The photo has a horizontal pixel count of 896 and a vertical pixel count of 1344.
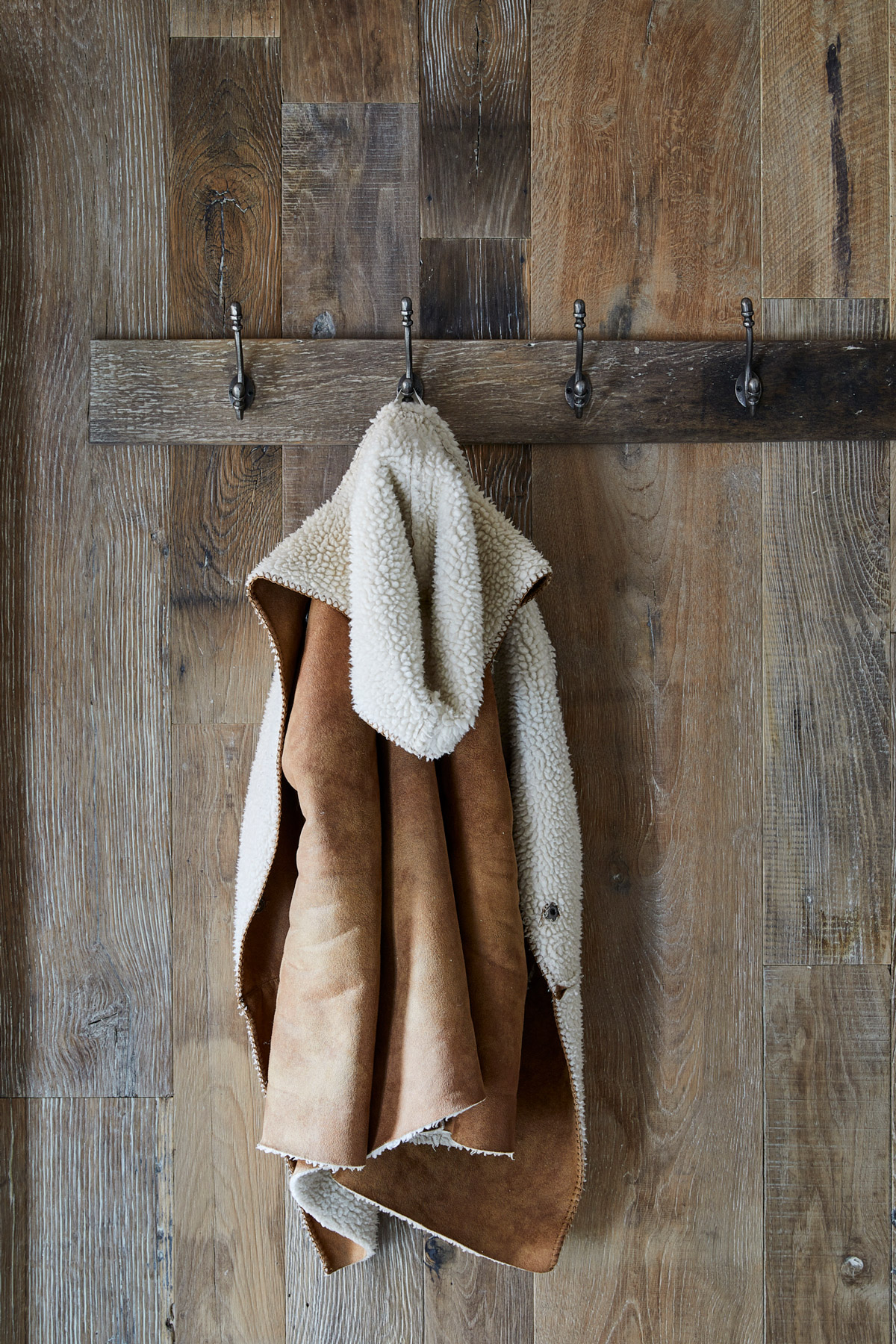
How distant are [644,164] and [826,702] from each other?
2.15 ft

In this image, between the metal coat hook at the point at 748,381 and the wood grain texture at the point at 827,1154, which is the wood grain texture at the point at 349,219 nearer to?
the metal coat hook at the point at 748,381

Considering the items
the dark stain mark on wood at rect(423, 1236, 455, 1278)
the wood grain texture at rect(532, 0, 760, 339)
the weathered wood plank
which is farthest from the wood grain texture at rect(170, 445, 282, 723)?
the dark stain mark on wood at rect(423, 1236, 455, 1278)

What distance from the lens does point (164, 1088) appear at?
3.23 ft

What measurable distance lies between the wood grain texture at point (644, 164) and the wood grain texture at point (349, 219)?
15 cm

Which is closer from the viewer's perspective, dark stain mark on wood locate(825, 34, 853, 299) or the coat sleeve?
the coat sleeve

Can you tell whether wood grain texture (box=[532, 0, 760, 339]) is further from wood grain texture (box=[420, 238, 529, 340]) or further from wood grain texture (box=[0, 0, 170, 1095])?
wood grain texture (box=[0, 0, 170, 1095])

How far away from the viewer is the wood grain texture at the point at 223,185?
959mm

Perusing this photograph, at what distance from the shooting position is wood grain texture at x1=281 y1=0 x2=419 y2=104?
3.14 ft

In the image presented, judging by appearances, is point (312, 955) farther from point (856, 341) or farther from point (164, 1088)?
point (856, 341)

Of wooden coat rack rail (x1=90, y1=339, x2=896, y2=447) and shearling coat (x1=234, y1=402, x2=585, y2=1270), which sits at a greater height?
wooden coat rack rail (x1=90, y1=339, x2=896, y2=447)

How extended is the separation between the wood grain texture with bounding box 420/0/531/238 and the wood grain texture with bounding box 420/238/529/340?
0.6 inches

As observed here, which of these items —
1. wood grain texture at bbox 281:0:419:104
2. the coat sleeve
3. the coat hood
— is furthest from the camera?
wood grain texture at bbox 281:0:419:104

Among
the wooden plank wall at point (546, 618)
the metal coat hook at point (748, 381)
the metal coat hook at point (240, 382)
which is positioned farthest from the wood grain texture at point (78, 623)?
the metal coat hook at point (748, 381)

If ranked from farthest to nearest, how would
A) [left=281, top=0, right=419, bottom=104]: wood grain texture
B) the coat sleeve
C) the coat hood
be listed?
[left=281, top=0, right=419, bottom=104]: wood grain texture < the coat sleeve < the coat hood
